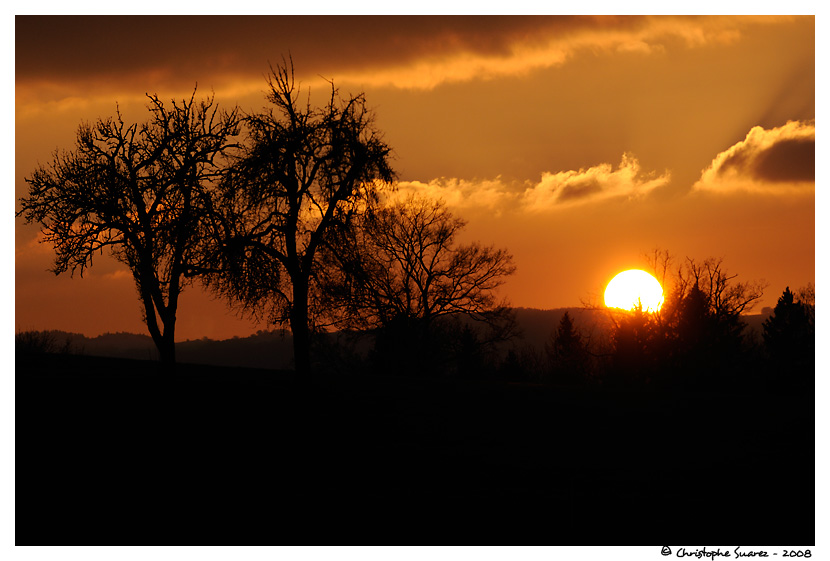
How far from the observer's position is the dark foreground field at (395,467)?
14.3 meters

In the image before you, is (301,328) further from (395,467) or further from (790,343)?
(790,343)

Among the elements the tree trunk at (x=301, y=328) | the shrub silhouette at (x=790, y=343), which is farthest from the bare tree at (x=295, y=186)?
the shrub silhouette at (x=790, y=343)

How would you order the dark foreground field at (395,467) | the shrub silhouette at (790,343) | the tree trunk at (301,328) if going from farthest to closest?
the shrub silhouette at (790,343), the tree trunk at (301,328), the dark foreground field at (395,467)

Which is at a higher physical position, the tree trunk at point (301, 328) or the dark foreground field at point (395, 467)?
the tree trunk at point (301, 328)

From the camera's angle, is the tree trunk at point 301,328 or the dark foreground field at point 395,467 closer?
the dark foreground field at point 395,467

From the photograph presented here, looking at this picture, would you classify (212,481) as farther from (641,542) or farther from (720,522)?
(720,522)

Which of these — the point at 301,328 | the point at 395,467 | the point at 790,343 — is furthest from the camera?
the point at 790,343

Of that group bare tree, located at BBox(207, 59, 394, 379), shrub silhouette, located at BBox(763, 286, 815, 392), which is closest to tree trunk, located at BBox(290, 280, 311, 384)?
bare tree, located at BBox(207, 59, 394, 379)

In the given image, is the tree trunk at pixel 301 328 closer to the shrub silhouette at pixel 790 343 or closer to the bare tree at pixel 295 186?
the bare tree at pixel 295 186

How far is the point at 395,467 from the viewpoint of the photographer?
57.5ft

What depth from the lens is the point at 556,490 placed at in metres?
16.4

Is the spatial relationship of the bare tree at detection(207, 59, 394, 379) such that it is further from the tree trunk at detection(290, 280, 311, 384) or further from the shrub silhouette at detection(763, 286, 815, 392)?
the shrub silhouette at detection(763, 286, 815, 392)

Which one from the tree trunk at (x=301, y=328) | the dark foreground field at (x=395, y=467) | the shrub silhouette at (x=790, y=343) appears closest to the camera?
the dark foreground field at (x=395, y=467)

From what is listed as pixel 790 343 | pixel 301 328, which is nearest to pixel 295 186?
pixel 301 328
